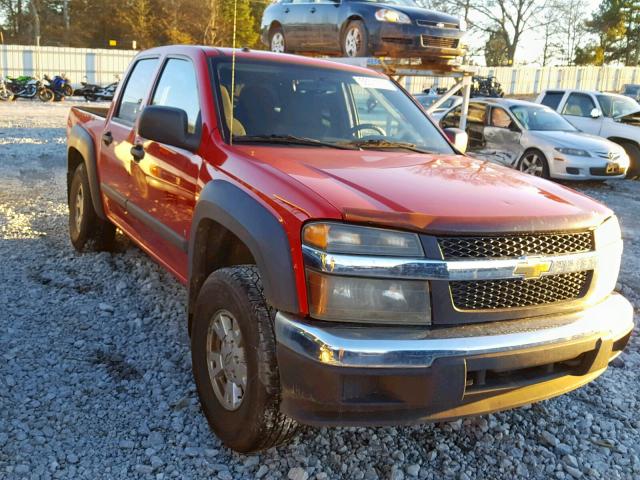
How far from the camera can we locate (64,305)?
4180mm

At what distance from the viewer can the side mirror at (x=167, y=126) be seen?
3031mm

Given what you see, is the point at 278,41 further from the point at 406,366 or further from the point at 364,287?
the point at 406,366

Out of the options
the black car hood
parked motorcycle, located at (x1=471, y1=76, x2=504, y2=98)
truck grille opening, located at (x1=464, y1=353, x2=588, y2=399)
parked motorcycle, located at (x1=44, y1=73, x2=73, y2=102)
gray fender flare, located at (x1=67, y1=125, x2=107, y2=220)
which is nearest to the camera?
truck grille opening, located at (x1=464, y1=353, x2=588, y2=399)

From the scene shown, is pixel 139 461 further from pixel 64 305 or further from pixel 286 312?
pixel 64 305

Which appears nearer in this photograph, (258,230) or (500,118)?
(258,230)

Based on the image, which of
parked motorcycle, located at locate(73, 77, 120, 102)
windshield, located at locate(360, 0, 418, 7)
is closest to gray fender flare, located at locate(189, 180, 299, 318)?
windshield, located at locate(360, 0, 418, 7)

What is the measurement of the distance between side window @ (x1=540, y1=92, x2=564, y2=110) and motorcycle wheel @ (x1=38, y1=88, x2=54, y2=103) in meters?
21.7

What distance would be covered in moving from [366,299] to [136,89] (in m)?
3.05

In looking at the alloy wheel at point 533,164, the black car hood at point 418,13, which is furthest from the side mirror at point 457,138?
the alloy wheel at point 533,164

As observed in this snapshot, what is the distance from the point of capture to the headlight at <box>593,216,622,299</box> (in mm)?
2535

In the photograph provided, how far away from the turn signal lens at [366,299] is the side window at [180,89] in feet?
4.99

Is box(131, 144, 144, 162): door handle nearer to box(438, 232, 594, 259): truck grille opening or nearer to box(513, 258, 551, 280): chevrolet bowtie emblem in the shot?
box(438, 232, 594, 259): truck grille opening

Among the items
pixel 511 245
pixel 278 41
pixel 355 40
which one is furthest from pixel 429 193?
pixel 278 41

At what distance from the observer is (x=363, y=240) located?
7.00ft
